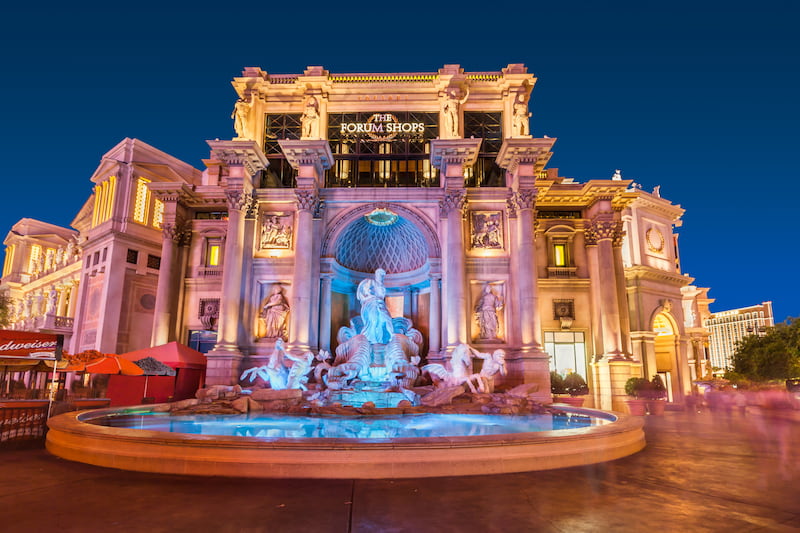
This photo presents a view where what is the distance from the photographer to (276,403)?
1720 cm

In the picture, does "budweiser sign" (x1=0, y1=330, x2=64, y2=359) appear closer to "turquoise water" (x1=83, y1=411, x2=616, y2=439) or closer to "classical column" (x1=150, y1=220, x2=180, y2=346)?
"turquoise water" (x1=83, y1=411, x2=616, y2=439)

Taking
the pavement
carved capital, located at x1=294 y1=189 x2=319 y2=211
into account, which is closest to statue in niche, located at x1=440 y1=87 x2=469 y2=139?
carved capital, located at x1=294 y1=189 x2=319 y2=211

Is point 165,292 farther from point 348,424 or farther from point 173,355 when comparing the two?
point 348,424

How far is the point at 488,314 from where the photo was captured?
26.1 metres

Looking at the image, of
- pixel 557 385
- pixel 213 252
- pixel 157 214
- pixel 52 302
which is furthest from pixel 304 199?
pixel 52 302

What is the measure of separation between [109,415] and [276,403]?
5192 millimetres

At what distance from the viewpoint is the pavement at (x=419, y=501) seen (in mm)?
5648

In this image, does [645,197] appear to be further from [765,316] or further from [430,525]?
[765,316]

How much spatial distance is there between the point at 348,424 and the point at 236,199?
17232mm

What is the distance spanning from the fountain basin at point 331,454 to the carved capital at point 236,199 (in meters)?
18.8

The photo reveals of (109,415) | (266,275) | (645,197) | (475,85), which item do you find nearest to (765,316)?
(645,197)

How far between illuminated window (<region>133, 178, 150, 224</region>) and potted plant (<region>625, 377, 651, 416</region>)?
35.7 meters

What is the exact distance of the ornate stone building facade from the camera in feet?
84.9

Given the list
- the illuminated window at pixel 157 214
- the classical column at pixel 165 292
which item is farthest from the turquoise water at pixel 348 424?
the illuminated window at pixel 157 214
